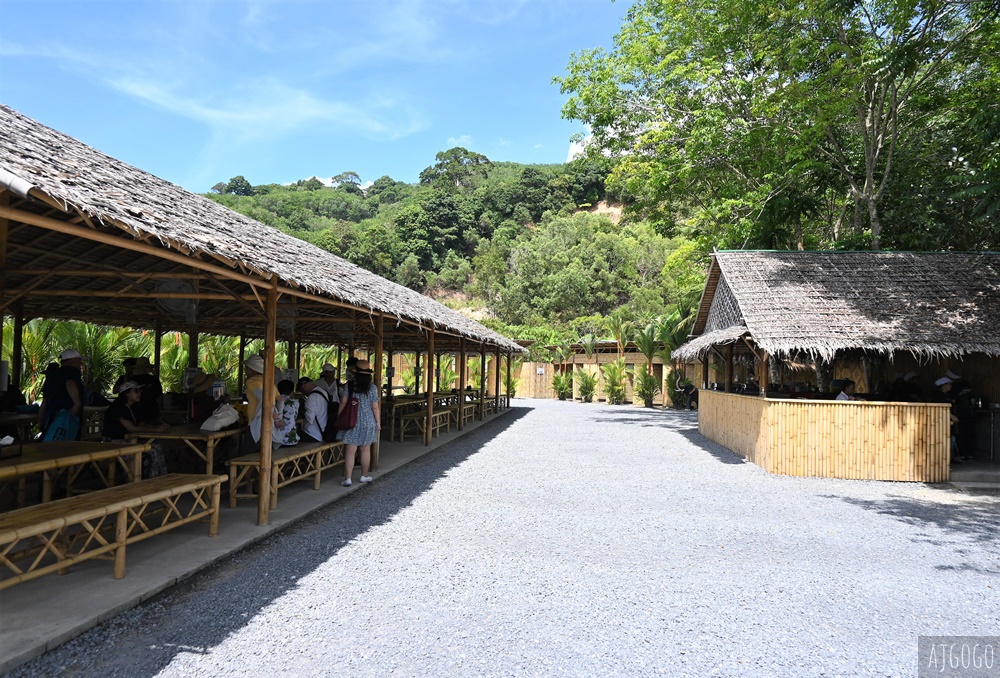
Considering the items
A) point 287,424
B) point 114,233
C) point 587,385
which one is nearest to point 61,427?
point 287,424

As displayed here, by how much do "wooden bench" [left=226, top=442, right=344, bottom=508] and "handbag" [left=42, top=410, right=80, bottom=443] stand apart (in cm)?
187

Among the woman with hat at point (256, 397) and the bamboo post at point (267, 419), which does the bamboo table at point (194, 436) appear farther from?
the bamboo post at point (267, 419)

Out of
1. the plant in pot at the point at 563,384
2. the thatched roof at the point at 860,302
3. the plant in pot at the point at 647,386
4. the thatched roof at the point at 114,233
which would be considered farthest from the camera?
the plant in pot at the point at 563,384

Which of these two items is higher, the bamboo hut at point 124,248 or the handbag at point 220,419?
the bamboo hut at point 124,248

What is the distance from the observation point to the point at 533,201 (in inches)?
2635

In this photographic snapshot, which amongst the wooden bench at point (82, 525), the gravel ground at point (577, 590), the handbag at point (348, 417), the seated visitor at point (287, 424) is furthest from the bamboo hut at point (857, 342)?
the wooden bench at point (82, 525)

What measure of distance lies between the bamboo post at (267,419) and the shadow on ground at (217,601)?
32 centimetres

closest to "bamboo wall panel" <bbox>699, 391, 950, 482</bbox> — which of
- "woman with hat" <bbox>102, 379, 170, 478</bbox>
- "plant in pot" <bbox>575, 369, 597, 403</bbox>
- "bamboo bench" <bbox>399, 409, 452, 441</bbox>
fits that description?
"bamboo bench" <bbox>399, 409, 452, 441</bbox>

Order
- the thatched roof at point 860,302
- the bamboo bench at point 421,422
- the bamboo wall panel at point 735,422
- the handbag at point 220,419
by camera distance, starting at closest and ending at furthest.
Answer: the handbag at point 220,419 → the thatched roof at point 860,302 → the bamboo wall panel at point 735,422 → the bamboo bench at point 421,422

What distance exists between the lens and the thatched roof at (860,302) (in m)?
9.21

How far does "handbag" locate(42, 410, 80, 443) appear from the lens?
6.45 metres

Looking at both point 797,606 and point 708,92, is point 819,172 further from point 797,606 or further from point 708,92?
point 797,606

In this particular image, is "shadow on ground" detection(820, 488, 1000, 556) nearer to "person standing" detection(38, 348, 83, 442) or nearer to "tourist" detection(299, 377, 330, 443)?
"tourist" detection(299, 377, 330, 443)

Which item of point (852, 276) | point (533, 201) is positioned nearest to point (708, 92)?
point (852, 276)
